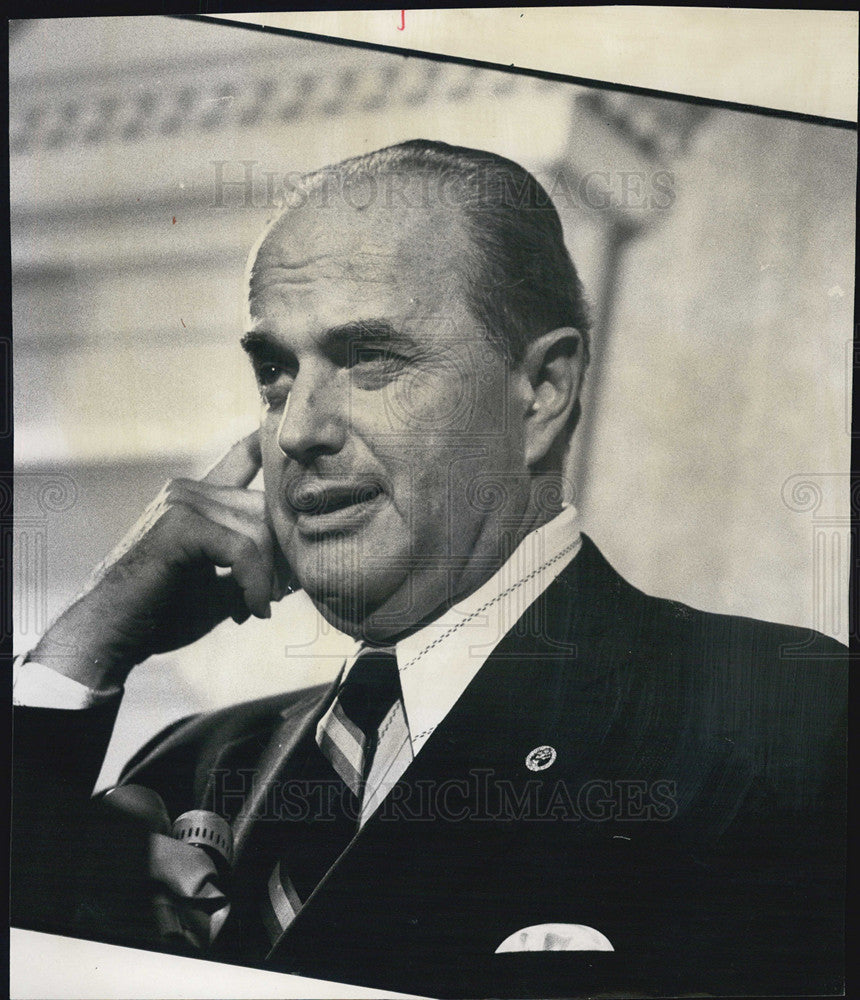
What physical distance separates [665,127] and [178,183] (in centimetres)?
128

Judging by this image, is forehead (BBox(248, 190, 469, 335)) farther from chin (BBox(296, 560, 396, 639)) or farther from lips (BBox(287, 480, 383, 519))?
chin (BBox(296, 560, 396, 639))

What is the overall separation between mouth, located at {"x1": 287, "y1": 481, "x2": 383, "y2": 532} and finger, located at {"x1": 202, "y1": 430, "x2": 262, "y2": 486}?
144 mm

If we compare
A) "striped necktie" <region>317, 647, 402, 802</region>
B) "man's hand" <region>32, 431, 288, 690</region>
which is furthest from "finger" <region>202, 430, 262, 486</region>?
"striped necktie" <region>317, 647, 402, 802</region>

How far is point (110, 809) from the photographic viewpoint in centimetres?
229

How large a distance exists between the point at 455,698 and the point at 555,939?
0.68m

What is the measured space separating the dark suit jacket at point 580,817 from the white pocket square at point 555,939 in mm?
24

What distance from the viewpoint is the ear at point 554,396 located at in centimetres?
224

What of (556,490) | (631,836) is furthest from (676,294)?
(631,836)

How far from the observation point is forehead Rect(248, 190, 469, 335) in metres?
2.22

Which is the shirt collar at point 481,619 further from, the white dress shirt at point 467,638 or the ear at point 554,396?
the ear at point 554,396

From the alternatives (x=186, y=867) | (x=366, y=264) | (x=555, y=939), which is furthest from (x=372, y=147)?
(x=555, y=939)

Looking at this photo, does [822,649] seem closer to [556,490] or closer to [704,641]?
[704,641]

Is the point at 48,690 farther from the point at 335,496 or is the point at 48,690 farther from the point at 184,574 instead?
the point at 335,496

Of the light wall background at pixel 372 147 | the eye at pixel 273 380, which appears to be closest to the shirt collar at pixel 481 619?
the light wall background at pixel 372 147
